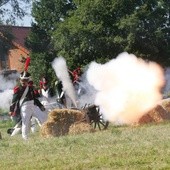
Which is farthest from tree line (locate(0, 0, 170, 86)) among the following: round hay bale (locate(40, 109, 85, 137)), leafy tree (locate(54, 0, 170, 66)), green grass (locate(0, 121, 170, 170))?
green grass (locate(0, 121, 170, 170))

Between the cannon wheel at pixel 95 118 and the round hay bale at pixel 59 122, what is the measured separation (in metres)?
0.88

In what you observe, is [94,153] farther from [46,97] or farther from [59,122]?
[46,97]

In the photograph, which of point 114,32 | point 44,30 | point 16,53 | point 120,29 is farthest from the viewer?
point 16,53

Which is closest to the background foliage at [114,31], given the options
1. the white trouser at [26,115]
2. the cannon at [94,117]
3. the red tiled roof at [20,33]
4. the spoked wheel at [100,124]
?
the red tiled roof at [20,33]

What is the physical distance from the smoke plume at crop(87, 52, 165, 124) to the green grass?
4.39 m

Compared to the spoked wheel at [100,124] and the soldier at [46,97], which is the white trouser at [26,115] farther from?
the soldier at [46,97]

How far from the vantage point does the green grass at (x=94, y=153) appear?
9.58 m

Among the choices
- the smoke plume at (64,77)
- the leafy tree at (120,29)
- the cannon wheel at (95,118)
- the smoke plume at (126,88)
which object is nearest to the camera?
the cannon wheel at (95,118)

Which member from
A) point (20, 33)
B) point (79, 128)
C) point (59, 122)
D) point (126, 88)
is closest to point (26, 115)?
point (59, 122)

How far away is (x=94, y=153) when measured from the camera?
1097 cm

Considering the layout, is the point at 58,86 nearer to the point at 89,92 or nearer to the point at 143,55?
the point at 89,92

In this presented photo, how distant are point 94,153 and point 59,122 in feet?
16.9

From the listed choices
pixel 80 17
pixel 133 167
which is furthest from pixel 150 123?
pixel 80 17

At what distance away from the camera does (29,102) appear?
51.2ft
